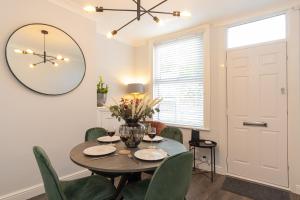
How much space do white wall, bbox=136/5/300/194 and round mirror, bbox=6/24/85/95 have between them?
7.62 feet

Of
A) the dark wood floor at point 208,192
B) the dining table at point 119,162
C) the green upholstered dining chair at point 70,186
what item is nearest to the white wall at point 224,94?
the dark wood floor at point 208,192

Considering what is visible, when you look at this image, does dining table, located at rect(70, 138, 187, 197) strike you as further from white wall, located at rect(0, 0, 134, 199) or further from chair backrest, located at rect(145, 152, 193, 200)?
white wall, located at rect(0, 0, 134, 199)

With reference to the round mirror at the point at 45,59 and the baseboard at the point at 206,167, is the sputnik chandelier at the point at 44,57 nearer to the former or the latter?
the round mirror at the point at 45,59

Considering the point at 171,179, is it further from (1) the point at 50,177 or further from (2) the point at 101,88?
(2) the point at 101,88

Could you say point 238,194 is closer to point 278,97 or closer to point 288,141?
point 288,141

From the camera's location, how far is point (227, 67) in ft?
10.2

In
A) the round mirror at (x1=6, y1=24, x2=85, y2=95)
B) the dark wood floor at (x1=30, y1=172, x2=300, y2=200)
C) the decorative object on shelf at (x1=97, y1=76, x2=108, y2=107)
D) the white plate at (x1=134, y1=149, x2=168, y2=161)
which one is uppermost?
the round mirror at (x1=6, y1=24, x2=85, y2=95)

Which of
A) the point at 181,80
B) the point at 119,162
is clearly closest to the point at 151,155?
the point at 119,162

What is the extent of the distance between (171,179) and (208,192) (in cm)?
157

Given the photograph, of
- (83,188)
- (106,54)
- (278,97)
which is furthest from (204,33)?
(83,188)

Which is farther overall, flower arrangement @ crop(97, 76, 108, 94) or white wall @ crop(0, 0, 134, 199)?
flower arrangement @ crop(97, 76, 108, 94)

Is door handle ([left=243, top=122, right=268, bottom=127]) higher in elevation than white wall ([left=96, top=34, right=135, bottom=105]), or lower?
lower

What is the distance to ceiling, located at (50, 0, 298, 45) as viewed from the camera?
8.62ft

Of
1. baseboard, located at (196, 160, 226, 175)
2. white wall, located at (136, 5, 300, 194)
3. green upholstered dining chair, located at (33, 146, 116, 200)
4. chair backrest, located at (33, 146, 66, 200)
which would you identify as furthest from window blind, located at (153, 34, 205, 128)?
chair backrest, located at (33, 146, 66, 200)
